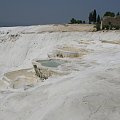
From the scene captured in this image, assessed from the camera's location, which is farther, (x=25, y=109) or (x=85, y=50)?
(x=85, y=50)

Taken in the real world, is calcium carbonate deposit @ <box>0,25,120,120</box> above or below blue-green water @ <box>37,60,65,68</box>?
above

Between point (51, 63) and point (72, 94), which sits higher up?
point (72, 94)

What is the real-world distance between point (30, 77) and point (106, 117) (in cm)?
1029

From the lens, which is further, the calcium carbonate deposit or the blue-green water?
the blue-green water

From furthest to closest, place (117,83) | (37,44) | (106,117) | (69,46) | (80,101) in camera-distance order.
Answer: (37,44)
(69,46)
(117,83)
(80,101)
(106,117)

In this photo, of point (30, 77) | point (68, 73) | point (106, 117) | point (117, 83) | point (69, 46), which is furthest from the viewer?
point (69, 46)

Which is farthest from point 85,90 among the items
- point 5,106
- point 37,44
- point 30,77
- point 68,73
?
point 37,44

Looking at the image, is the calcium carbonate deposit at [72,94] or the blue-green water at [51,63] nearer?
the calcium carbonate deposit at [72,94]

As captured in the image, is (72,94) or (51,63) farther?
(51,63)

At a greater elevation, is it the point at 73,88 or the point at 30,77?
the point at 73,88

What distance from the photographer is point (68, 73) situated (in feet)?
45.6

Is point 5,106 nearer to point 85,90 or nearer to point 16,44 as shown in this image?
point 85,90

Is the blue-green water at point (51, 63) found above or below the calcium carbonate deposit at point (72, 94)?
below

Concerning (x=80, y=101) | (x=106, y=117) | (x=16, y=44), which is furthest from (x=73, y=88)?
(x=16, y=44)
